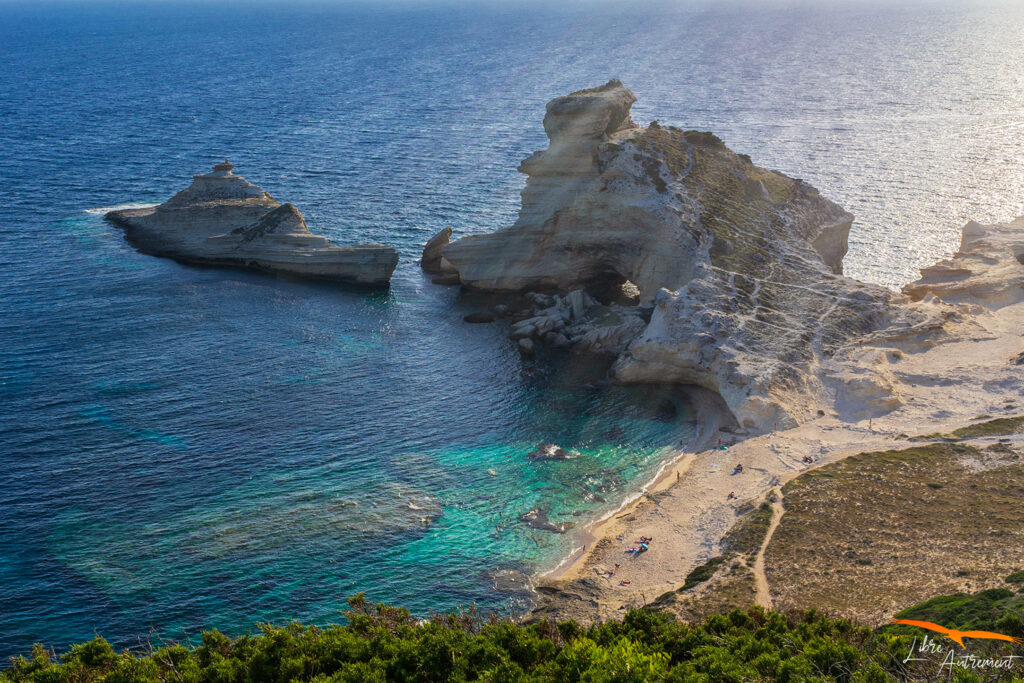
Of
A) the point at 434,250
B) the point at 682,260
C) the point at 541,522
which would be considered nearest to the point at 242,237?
the point at 434,250

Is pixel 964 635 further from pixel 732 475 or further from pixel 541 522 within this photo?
pixel 541 522

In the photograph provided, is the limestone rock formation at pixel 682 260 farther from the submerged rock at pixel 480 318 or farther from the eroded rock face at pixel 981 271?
the eroded rock face at pixel 981 271

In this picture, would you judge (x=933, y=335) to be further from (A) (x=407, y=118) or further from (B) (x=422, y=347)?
(A) (x=407, y=118)

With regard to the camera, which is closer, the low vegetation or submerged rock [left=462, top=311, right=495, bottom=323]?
the low vegetation

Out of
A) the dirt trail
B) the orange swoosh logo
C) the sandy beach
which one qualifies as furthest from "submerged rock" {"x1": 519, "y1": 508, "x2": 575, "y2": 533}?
the orange swoosh logo

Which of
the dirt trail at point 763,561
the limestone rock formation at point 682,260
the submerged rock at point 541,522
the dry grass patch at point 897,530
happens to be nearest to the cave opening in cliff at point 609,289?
the limestone rock formation at point 682,260

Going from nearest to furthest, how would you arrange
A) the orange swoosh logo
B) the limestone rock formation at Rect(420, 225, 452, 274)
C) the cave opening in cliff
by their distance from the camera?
the orange swoosh logo → the cave opening in cliff → the limestone rock formation at Rect(420, 225, 452, 274)

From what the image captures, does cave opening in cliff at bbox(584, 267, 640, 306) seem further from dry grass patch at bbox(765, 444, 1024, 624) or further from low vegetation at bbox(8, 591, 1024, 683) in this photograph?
low vegetation at bbox(8, 591, 1024, 683)

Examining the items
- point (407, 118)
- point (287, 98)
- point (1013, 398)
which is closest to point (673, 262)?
point (1013, 398)
